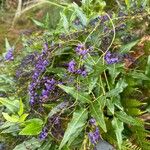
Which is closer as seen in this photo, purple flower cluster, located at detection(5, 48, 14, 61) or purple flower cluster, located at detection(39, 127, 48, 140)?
purple flower cluster, located at detection(39, 127, 48, 140)

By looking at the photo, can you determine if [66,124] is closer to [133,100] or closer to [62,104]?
[62,104]

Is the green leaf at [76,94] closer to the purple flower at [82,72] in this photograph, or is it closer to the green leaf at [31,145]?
the purple flower at [82,72]

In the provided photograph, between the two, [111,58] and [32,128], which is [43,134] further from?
[111,58]

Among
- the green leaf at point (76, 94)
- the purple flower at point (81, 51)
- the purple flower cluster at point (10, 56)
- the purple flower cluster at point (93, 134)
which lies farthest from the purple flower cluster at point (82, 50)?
the purple flower cluster at point (10, 56)

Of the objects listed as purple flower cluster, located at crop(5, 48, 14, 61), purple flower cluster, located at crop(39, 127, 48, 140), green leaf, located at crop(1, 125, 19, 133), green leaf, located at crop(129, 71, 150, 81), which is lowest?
purple flower cluster, located at crop(39, 127, 48, 140)

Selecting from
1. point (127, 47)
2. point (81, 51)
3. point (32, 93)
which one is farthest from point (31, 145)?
point (127, 47)

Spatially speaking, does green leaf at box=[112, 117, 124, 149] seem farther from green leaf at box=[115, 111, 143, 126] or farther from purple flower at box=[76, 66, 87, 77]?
purple flower at box=[76, 66, 87, 77]

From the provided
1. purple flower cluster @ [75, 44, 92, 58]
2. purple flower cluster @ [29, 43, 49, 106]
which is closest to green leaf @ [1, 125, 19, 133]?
purple flower cluster @ [29, 43, 49, 106]
